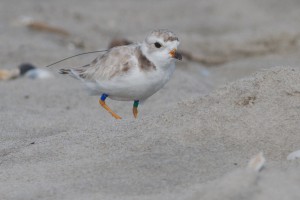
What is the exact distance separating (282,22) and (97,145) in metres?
5.47

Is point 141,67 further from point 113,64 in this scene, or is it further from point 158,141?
point 158,141

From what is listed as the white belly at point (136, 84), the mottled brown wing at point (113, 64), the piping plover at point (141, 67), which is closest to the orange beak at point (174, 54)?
the piping plover at point (141, 67)

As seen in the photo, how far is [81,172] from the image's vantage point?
10.8 feet

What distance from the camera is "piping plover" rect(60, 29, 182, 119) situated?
4051mm

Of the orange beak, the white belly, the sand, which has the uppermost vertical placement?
the orange beak

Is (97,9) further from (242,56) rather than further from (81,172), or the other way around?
(81,172)

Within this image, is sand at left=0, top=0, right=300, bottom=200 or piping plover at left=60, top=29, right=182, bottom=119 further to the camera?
piping plover at left=60, top=29, right=182, bottom=119

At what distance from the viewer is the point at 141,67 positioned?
13.3ft

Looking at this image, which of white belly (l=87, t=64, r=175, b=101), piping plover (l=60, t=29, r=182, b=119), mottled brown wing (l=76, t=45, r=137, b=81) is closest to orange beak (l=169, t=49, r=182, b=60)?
piping plover (l=60, t=29, r=182, b=119)

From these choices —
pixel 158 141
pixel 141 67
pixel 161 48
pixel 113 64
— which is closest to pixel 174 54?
pixel 161 48

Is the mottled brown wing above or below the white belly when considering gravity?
above

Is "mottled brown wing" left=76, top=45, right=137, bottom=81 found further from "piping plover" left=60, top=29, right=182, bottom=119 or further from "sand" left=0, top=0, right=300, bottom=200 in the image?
"sand" left=0, top=0, right=300, bottom=200

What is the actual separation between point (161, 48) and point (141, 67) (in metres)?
0.18

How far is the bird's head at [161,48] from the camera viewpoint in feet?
13.3
